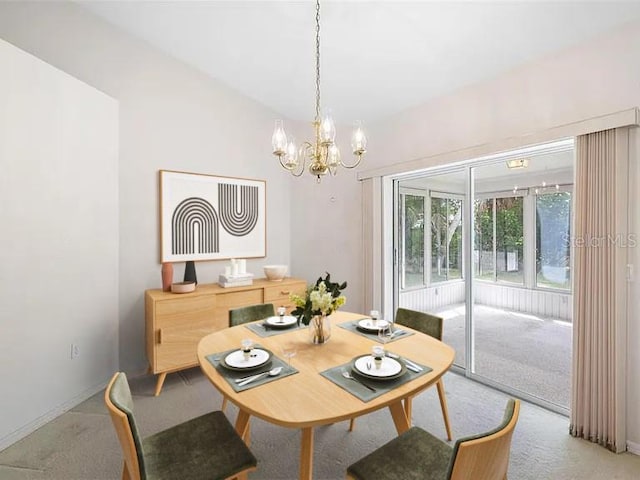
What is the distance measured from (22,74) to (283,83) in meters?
2.05

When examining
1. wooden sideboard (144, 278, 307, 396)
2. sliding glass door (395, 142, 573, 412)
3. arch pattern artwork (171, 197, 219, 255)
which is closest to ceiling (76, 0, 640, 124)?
sliding glass door (395, 142, 573, 412)

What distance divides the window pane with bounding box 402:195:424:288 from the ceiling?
105cm

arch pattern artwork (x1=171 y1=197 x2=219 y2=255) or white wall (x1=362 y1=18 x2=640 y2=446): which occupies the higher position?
white wall (x1=362 y1=18 x2=640 y2=446)

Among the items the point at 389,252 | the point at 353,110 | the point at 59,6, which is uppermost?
the point at 59,6

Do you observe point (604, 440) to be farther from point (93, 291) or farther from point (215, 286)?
point (93, 291)

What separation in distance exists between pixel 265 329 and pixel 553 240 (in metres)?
2.46

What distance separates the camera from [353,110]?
343 centimetres

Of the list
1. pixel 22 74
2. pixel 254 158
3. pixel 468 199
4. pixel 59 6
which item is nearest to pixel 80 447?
pixel 22 74

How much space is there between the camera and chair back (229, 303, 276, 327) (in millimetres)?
2355

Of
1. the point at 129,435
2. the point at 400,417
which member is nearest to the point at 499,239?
the point at 400,417

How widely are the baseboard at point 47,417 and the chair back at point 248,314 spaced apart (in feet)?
4.67

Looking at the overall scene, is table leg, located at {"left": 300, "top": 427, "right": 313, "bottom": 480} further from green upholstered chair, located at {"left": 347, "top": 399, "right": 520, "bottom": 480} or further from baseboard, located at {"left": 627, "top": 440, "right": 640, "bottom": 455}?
baseboard, located at {"left": 627, "top": 440, "right": 640, "bottom": 455}

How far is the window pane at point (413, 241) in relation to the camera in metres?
Answer: 3.58

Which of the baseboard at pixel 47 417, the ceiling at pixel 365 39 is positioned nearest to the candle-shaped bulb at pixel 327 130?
the ceiling at pixel 365 39
